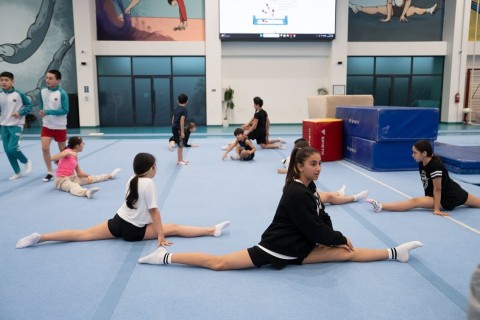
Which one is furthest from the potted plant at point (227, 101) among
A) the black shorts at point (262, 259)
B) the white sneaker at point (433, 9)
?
→ the black shorts at point (262, 259)

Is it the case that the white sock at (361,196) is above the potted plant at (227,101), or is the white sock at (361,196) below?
below

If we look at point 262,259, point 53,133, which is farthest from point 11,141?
point 262,259

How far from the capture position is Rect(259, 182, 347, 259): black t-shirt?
118 inches

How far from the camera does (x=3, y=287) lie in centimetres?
298

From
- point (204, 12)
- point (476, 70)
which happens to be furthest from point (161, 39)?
point (476, 70)

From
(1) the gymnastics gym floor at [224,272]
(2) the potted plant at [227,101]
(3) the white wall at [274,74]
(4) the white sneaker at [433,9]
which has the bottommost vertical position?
(1) the gymnastics gym floor at [224,272]

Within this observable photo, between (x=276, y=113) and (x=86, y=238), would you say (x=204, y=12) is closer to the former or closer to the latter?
(x=276, y=113)

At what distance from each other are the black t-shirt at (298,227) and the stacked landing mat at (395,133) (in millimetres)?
4481

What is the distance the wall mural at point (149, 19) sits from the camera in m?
16.9

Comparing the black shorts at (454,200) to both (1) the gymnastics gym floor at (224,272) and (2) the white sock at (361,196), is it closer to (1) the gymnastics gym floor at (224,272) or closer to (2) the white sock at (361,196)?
(1) the gymnastics gym floor at (224,272)

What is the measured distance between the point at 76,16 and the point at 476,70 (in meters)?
17.7

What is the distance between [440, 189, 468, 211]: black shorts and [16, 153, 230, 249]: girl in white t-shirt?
274 centimetres

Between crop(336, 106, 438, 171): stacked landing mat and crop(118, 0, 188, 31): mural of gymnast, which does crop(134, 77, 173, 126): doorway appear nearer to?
crop(118, 0, 188, 31): mural of gymnast

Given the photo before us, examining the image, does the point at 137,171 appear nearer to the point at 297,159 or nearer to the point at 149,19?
the point at 297,159
